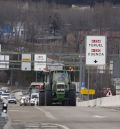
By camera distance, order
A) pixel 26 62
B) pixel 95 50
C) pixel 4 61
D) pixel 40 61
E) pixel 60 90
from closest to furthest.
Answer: pixel 60 90 → pixel 95 50 → pixel 40 61 → pixel 26 62 → pixel 4 61

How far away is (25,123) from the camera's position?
20.8 meters

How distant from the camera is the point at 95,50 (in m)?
56.4

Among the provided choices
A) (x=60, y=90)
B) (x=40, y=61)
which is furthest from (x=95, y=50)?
(x=40, y=61)

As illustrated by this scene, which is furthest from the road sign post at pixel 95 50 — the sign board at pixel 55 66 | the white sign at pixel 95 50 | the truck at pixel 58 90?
the sign board at pixel 55 66

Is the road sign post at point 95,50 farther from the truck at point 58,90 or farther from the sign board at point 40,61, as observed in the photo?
the sign board at point 40,61

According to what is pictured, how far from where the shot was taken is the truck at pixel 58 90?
44.6 metres

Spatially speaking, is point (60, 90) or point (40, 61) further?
point (40, 61)

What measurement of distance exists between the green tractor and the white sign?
30.3 feet

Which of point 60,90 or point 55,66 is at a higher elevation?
point 55,66

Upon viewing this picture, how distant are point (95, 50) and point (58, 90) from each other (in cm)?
1232

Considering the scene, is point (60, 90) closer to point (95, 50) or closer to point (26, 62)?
point (95, 50)

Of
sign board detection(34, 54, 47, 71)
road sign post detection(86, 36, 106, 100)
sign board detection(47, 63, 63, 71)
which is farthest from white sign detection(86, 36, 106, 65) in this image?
sign board detection(47, 63, 63, 71)

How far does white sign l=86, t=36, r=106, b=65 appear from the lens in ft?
181

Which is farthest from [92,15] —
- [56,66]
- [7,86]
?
[7,86]
